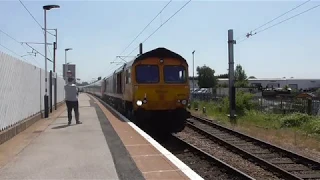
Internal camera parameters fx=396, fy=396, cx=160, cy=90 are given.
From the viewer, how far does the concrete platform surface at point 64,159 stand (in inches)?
262

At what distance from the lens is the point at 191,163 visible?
436 inches

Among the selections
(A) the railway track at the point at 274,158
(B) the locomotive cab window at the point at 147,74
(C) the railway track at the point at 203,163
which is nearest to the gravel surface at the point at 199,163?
(C) the railway track at the point at 203,163

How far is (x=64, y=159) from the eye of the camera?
7902 mm

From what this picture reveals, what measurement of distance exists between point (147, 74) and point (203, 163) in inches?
243

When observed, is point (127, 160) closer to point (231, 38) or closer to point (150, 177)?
point (150, 177)

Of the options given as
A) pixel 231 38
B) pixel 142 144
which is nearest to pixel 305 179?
pixel 142 144

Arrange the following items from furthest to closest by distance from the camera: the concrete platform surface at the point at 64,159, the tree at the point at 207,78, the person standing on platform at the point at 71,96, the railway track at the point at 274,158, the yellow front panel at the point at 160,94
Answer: the tree at the point at 207,78 → the yellow front panel at the point at 160,94 → the person standing on platform at the point at 71,96 → the railway track at the point at 274,158 → the concrete platform surface at the point at 64,159

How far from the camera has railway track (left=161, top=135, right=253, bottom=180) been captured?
30.4 ft

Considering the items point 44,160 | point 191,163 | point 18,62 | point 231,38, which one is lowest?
point 191,163

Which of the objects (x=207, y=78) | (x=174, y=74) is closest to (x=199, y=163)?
(x=174, y=74)

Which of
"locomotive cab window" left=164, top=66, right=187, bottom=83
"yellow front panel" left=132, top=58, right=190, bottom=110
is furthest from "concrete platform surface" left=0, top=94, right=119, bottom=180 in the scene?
"locomotive cab window" left=164, top=66, right=187, bottom=83

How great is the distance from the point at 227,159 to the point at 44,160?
5.46 metres

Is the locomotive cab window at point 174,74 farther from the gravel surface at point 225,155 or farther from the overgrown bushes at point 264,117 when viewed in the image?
the overgrown bushes at point 264,117

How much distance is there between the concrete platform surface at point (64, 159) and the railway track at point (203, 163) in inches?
99.2
